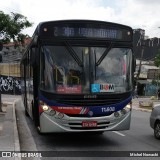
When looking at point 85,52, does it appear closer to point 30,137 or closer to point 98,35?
point 98,35

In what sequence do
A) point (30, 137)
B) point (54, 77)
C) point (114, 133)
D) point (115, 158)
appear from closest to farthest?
1. point (115, 158)
2. point (54, 77)
3. point (30, 137)
4. point (114, 133)

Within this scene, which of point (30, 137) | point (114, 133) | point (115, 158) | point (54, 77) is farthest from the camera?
point (114, 133)

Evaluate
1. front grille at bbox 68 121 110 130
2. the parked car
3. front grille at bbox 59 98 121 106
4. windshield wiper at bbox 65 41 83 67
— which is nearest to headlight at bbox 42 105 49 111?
front grille at bbox 59 98 121 106

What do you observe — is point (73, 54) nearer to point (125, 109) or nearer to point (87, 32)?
point (87, 32)

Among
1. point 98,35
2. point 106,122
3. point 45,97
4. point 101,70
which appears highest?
point 98,35

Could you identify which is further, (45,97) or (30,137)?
(30,137)

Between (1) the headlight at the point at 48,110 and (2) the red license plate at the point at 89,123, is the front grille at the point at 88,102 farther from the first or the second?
(2) the red license plate at the point at 89,123

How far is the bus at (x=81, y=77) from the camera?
10477 millimetres

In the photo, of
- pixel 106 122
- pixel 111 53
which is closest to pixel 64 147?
pixel 106 122

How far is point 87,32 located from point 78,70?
1159mm

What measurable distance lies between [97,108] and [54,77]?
1412 mm

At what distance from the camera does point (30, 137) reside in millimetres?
12883

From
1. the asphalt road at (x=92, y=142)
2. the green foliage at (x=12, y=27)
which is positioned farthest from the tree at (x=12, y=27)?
the asphalt road at (x=92, y=142)

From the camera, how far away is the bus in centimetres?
1048
